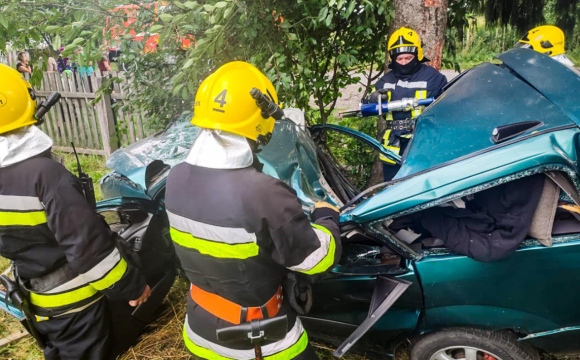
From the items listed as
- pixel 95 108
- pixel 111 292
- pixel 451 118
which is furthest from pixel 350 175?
pixel 95 108

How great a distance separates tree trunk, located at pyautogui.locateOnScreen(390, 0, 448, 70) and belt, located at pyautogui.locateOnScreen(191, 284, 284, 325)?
2789 mm

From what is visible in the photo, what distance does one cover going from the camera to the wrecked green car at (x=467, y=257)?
70.0 inches

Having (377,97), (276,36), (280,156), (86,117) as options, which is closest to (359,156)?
(377,97)

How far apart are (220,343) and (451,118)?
1604mm

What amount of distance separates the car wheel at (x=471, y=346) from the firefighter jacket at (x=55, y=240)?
5.01ft

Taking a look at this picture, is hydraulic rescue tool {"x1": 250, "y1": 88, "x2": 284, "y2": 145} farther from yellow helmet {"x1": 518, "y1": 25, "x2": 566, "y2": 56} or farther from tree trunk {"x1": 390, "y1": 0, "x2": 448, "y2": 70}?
yellow helmet {"x1": 518, "y1": 25, "x2": 566, "y2": 56}

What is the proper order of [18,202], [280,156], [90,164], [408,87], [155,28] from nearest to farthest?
1. [18,202]
2. [280,156]
3. [155,28]
4. [408,87]
5. [90,164]

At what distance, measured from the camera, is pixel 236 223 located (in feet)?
4.96

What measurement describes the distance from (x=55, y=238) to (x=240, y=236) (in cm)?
107

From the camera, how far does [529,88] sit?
6.84 feet

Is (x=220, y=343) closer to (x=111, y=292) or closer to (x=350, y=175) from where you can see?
(x=111, y=292)

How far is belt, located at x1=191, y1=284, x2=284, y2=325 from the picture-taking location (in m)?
1.73

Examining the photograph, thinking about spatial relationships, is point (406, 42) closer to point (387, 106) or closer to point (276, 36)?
point (387, 106)

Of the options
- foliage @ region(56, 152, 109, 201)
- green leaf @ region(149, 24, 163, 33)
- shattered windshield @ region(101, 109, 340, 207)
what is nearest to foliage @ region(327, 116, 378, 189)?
shattered windshield @ region(101, 109, 340, 207)
